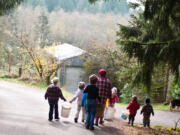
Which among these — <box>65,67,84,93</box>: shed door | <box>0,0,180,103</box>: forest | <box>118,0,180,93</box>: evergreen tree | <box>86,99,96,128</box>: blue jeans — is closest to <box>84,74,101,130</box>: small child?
<box>86,99,96,128</box>: blue jeans

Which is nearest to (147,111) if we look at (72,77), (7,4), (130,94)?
(7,4)

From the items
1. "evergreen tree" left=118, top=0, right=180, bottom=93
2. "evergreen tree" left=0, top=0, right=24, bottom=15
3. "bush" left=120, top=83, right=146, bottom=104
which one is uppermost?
"evergreen tree" left=0, top=0, right=24, bottom=15

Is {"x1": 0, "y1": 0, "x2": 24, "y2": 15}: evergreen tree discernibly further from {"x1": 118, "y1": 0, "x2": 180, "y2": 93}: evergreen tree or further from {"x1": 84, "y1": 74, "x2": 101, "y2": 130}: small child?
{"x1": 118, "y1": 0, "x2": 180, "y2": 93}: evergreen tree

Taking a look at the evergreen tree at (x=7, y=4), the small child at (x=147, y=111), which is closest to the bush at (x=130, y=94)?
the small child at (x=147, y=111)

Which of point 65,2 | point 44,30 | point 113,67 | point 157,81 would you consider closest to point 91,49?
point 113,67

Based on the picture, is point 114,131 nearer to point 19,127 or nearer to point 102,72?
point 102,72

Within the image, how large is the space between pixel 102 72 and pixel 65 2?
317 ft

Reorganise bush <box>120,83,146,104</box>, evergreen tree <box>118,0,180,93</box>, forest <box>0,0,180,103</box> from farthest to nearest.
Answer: bush <box>120,83,146,104</box>, forest <box>0,0,180,103</box>, evergreen tree <box>118,0,180,93</box>

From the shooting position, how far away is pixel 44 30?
178ft

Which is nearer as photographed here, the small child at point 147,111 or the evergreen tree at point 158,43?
the evergreen tree at point 158,43

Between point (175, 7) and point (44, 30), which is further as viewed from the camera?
point (44, 30)

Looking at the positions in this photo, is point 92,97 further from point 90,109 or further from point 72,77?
point 72,77

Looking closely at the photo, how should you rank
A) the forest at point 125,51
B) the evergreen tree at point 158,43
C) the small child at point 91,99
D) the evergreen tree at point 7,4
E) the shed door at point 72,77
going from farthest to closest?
the shed door at point 72,77 → the evergreen tree at point 7,4 → the small child at point 91,99 → the forest at point 125,51 → the evergreen tree at point 158,43

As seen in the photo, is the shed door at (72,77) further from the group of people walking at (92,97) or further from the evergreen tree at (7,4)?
the group of people walking at (92,97)
